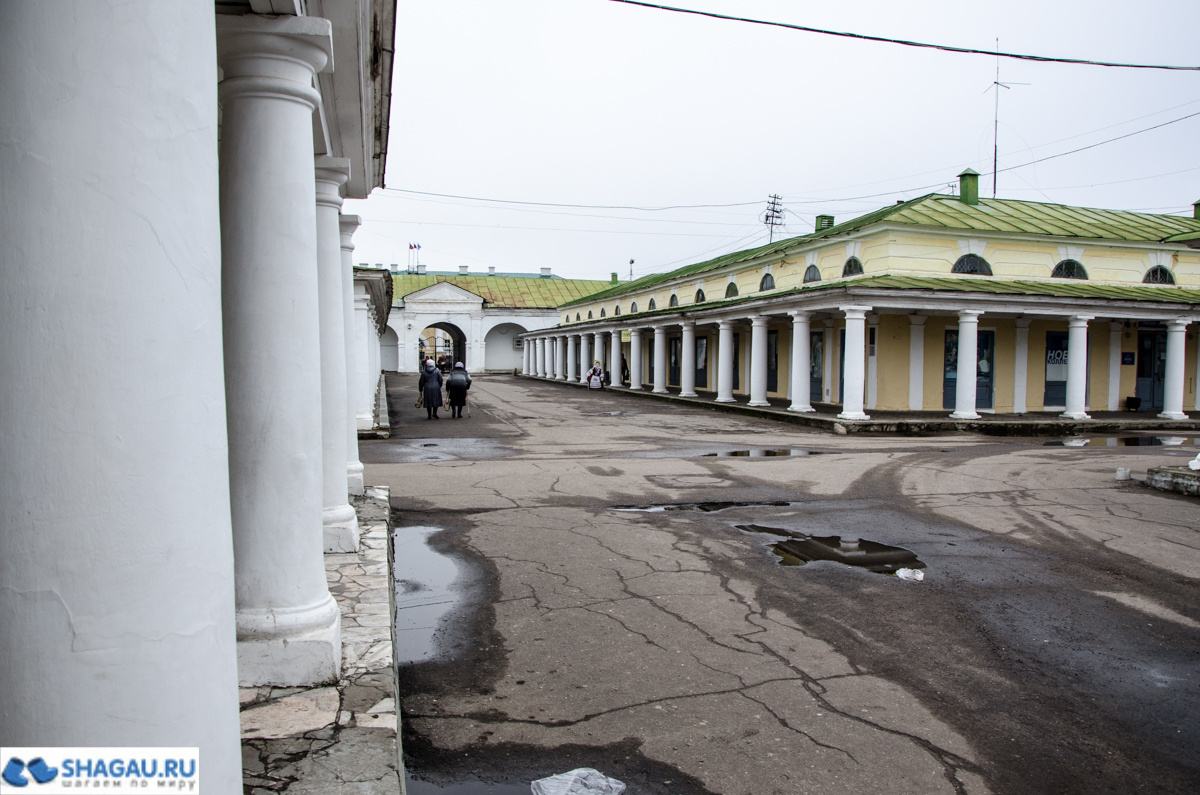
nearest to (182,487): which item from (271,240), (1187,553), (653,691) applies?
(271,240)

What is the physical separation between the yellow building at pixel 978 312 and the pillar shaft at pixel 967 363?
0.04 metres

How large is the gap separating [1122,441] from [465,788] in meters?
19.3

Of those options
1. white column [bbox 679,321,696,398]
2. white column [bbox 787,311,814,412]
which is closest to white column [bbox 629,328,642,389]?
white column [bbox 679,321,696,398]

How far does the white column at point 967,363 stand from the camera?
67.5ft

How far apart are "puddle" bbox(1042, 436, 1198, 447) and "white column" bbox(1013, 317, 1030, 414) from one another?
4.85m

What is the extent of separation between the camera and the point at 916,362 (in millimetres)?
23016

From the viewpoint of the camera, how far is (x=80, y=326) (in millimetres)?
1578

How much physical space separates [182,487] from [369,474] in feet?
32.4

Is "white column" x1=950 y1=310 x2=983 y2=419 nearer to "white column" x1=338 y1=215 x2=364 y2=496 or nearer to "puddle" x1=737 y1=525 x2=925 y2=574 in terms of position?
"puddle" x1=737 y1=525 x2=925 y2=574

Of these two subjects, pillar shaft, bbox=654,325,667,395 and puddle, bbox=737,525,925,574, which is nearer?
puddle, bbox=737,525,925,574

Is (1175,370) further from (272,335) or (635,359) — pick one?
(272,335)

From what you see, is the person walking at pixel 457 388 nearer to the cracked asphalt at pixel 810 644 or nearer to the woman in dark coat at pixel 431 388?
the woman in dark coat at pixel 431 388

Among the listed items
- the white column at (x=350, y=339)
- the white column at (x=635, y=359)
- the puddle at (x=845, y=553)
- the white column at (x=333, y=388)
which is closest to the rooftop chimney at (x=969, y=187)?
the white column at (x=635, y=359)

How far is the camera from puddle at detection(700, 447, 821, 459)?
14.1m
